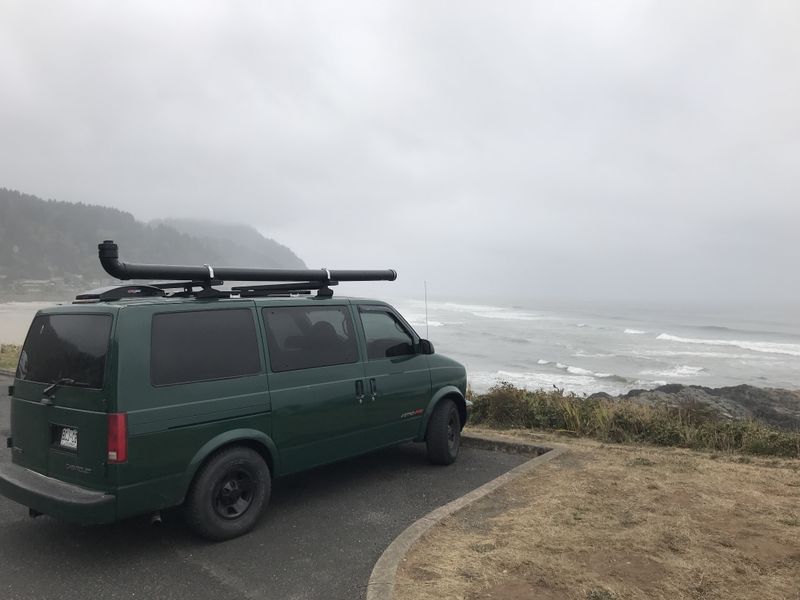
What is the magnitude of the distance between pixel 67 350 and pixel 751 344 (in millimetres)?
54053

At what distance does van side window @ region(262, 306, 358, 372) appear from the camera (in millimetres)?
4934

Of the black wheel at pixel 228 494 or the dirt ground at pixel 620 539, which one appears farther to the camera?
the black wheel at pixel 228 494

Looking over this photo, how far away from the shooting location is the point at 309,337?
525 centimetres

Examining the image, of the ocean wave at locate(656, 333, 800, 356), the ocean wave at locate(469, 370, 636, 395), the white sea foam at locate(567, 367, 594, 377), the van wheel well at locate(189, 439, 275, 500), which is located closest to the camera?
the van wheel well at locate(189, 439, 275, 500)

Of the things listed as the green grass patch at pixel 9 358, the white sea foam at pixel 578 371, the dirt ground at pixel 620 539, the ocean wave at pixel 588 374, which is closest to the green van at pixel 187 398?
the dirt ground at pixel 620 539

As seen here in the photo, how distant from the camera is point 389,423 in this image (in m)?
5.82

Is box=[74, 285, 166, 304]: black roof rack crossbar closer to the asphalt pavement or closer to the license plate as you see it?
the license plate

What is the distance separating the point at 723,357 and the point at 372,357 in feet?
134

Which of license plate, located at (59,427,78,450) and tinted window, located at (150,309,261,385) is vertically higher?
tinted window, located at (150,309,261,385)

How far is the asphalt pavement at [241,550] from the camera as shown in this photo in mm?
3693

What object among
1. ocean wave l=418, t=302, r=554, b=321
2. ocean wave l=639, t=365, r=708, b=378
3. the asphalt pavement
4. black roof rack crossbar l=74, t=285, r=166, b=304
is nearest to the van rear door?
black roof rack crossbar l=74, t=285, r=166, b=304

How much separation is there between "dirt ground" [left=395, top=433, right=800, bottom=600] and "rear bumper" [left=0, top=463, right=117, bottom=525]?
1.97 m

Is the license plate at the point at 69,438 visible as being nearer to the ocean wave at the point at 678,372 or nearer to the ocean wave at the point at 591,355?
the ocean wave at the point at 678,372

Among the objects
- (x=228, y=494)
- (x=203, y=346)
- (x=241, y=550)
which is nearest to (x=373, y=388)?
(x=228, y=494)
